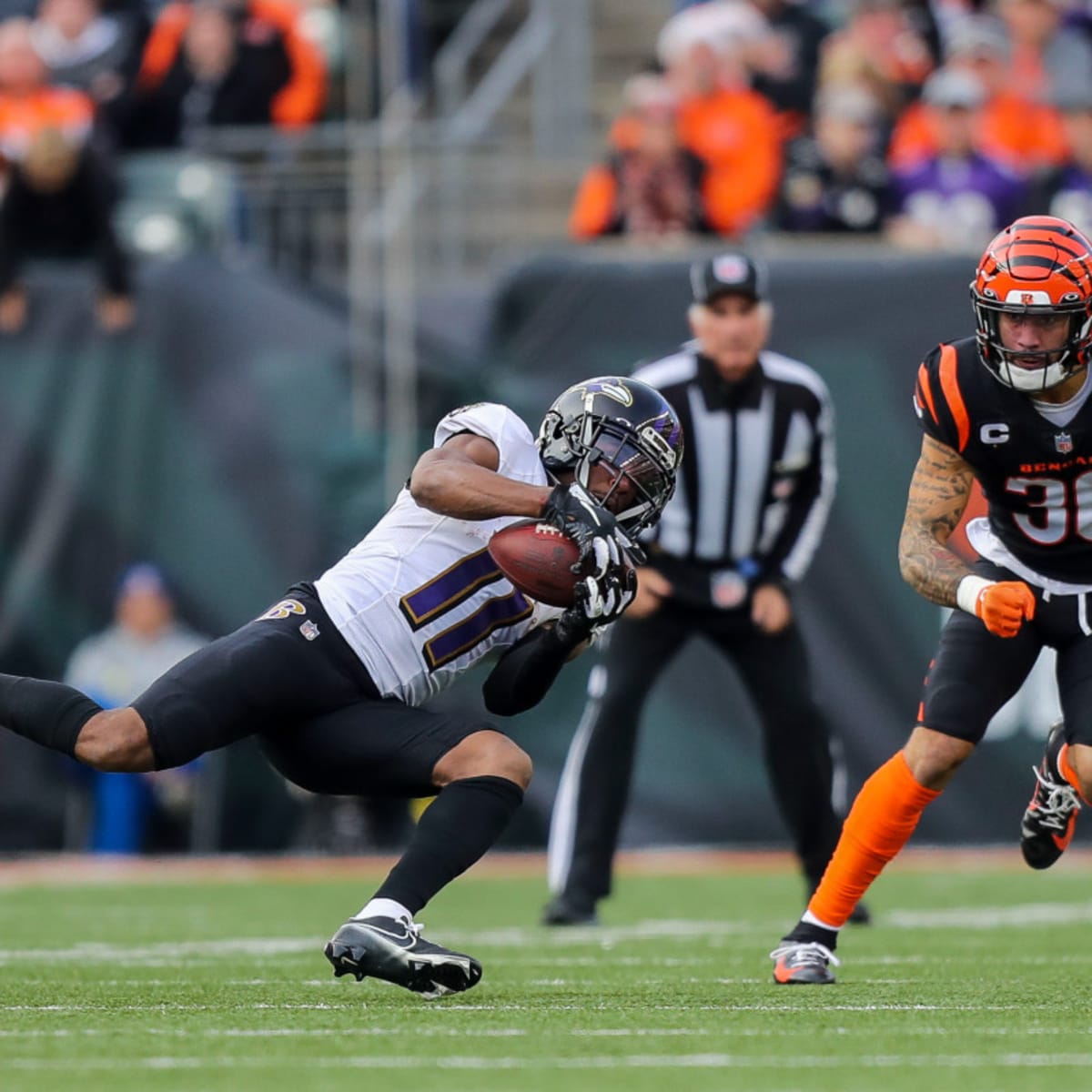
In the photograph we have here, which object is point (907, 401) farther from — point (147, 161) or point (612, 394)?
point (612, 394)

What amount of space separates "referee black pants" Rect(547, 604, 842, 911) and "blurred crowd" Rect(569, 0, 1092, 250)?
13.0ft

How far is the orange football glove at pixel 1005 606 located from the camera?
16.6 feet

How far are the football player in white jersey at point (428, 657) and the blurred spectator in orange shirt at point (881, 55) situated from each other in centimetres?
732

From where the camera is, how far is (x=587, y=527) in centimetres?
489

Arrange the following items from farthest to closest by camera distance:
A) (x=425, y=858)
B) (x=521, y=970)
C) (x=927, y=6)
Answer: (x=927, y=6) < (x=521, y=970) < (x=425, y=858)

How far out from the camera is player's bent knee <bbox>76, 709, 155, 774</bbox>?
16.6 ft

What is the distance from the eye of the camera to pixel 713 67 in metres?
11.9

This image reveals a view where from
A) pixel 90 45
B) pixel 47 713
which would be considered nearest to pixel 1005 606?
pixel 47 713

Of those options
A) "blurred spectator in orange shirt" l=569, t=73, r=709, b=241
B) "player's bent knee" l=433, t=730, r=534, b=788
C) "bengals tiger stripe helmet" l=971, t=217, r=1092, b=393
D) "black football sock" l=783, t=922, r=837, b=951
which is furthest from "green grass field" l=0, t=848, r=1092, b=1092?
"blurred spectator in orange shirt" l=569, t=73, r=709, b=241

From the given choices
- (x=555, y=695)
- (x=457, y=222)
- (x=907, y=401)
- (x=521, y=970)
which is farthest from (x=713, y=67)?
(x=521, y=970)

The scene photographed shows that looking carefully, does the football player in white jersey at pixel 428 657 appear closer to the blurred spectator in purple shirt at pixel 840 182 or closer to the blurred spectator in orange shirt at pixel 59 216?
the blurred spectator in orange shirt at pixel 59 216

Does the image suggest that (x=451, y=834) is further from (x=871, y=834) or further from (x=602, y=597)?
(x=871, y=834)

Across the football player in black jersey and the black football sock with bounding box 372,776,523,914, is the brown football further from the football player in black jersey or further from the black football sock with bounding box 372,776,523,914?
the football player in black jersey

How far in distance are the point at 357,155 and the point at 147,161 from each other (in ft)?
4.10
